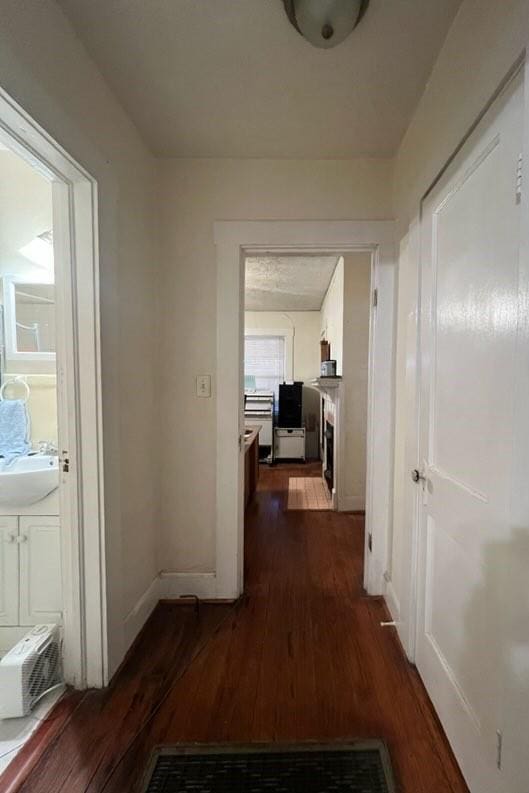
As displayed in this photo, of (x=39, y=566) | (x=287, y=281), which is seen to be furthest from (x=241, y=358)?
(x=287, y=281)

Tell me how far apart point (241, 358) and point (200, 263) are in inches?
21.6

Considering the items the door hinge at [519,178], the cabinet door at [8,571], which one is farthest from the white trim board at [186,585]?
the door hinge at [519,178]

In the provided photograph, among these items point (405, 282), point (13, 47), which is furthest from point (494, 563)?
point (13, 47)

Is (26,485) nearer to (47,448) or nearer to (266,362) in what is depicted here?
(47,448)

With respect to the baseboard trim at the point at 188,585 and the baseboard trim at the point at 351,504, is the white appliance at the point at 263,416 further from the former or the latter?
the baseboard trim at the point at 188,585

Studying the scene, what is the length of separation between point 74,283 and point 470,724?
75.3 inches

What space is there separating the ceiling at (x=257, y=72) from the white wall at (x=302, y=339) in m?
4.34

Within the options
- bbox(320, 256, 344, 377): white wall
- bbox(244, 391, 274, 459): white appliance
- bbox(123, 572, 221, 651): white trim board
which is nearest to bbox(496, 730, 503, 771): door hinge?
bbox(123, 572, 221, 651): white trim board

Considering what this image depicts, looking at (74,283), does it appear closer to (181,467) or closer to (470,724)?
(181,467)

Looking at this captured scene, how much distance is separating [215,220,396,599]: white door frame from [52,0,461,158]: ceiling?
15.2 inches

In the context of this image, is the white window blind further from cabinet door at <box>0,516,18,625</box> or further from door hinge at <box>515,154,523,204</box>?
door hinge at <box>515,154,523,204</box>

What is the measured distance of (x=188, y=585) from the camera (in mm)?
2006

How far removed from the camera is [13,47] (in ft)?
3.12

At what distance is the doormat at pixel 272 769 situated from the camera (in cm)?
108
